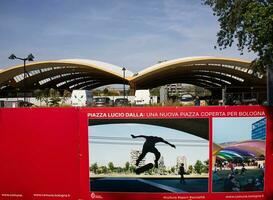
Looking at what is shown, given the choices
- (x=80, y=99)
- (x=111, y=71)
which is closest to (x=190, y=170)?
(x=80, y=99)

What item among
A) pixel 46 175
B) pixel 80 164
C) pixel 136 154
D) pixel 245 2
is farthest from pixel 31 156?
pixel 245 2

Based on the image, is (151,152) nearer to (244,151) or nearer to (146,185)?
(146,185)

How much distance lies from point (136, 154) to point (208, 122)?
1275mm

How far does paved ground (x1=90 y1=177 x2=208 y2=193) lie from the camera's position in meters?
7.12

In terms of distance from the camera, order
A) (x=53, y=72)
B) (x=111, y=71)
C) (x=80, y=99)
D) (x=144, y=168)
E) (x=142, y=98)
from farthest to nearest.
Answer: (x=53, y=72), (x=111, y=71), (x=142, y=98), (x=80, y=99), (x=144, y=168)

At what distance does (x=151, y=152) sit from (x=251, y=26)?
3568 mm

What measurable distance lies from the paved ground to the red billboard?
16 mm

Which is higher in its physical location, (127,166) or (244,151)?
(244,151)

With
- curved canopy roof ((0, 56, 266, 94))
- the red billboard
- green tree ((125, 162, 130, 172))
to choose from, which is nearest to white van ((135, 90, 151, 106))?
curved canopy roof ((0, 56, 266, 94))

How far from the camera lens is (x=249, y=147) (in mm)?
7176

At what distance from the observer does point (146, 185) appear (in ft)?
23.5

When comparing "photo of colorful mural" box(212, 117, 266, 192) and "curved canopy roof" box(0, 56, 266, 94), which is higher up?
"curved canopy roof" box(0, 56, 266, 94)

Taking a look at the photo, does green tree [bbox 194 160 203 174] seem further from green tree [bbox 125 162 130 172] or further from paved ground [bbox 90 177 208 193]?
green tree [bbox 125 162 130 172]

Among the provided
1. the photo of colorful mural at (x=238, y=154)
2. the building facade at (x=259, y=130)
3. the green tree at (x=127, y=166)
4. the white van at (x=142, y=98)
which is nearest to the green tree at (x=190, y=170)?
the photo of colorful mural at (x=238, y=154)
